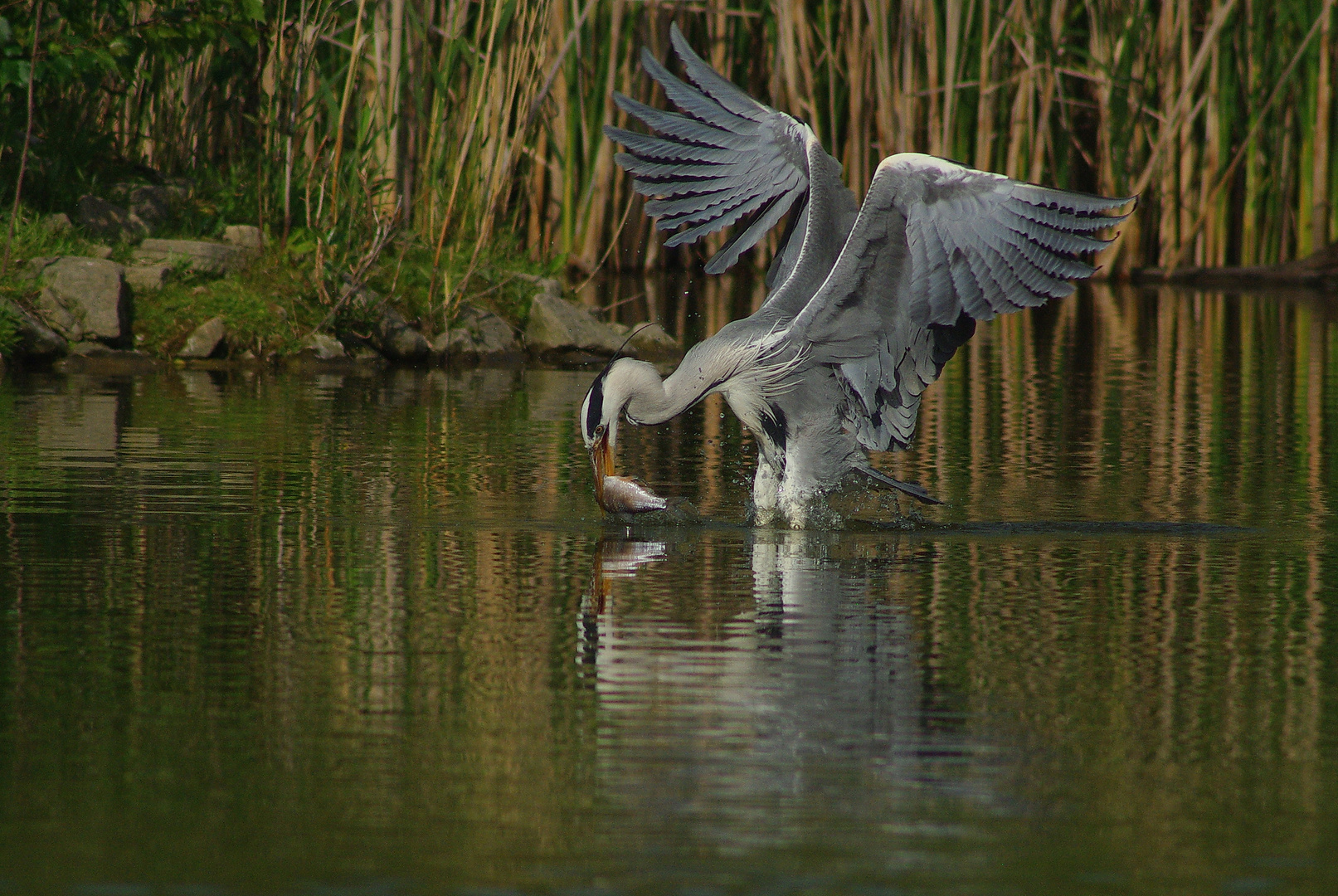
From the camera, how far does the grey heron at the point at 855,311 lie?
716 centimetres

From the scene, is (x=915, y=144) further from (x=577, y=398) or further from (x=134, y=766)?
(x=134, y=766)

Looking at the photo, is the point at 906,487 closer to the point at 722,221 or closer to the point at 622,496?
the point at 622,496

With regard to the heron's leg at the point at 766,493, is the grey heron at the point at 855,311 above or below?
above

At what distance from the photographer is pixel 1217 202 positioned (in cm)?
→ 1975

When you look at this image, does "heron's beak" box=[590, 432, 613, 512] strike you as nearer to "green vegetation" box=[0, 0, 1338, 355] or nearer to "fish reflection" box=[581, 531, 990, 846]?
"fish reflection" box=[581, 531, 990, 846]

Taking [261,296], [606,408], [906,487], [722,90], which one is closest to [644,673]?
[606,408]

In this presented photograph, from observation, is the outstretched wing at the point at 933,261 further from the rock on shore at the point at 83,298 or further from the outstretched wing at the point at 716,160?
the rock on shore at the point at 83,298

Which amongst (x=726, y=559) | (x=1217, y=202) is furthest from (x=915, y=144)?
(x=726, y=559)

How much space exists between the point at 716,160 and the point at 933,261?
1.47 m

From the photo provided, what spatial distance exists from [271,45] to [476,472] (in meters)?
5.33

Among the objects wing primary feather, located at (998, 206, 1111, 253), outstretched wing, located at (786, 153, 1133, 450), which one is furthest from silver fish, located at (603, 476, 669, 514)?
wing primary feather, located at (998, 206, 1111, 253)

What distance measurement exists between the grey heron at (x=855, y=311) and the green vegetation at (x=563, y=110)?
162 inches

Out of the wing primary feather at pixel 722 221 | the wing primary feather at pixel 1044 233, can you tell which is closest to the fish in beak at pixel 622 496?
the wing primary feather at pixel 1044 233

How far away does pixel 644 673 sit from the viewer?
461cm
